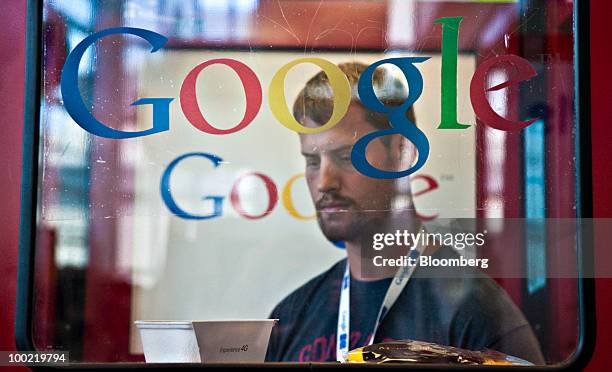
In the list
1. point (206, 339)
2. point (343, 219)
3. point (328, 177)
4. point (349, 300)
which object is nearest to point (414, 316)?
point (349, 300)

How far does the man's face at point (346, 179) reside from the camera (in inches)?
77.3

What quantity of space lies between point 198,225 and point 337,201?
0.35m

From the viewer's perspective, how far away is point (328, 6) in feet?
6.56

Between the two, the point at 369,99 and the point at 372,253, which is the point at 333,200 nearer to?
the point at 372,253

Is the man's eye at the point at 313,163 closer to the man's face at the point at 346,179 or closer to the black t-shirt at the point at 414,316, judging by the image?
the man's face at the point at 346,179

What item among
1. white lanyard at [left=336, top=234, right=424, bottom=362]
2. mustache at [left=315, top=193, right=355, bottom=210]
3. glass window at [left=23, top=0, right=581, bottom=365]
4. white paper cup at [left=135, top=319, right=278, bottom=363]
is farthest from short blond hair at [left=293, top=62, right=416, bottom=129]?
white paper cup at [left=135, top=319, right=278, bottom=363]

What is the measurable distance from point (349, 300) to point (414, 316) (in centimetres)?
16

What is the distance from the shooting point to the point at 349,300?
6.50 feet

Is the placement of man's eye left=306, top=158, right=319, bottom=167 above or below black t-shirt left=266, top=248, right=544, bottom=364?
above

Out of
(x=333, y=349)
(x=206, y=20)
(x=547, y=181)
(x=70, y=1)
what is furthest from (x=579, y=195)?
(x=70, y=1)

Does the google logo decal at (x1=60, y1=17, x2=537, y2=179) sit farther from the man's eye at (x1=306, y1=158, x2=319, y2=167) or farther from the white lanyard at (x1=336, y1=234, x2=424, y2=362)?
the white lanyard at (x1=336, y1=234, x2=424, y2=362)

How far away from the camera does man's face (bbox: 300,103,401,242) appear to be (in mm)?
1963

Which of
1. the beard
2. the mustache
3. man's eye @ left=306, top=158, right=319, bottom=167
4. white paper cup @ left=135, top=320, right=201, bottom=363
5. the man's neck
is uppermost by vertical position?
man's eye @ left=306, top=158, right=319, bottom=167

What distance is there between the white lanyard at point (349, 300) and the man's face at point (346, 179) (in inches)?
4.3
